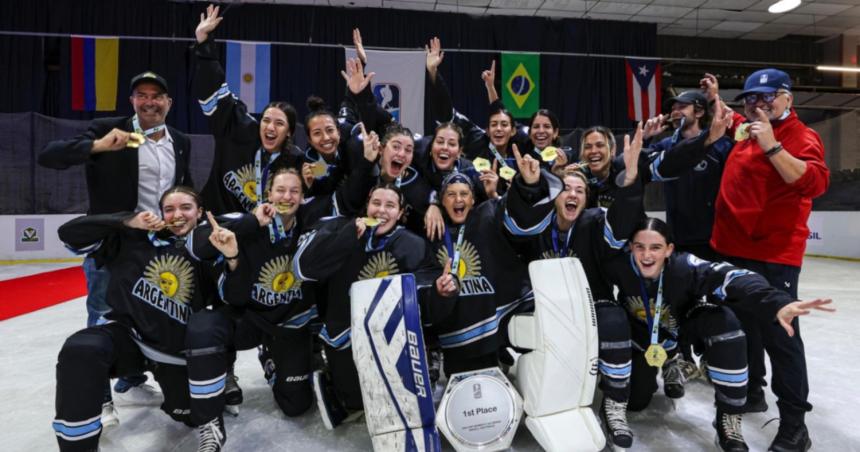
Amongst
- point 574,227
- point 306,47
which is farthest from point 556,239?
point 306,47

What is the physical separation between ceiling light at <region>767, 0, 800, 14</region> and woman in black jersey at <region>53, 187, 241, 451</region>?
10834mm

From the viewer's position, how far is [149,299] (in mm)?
2025

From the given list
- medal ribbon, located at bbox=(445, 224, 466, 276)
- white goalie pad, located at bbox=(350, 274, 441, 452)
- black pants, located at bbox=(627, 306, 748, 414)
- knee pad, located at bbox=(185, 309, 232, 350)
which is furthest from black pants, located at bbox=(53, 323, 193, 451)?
black pants, located at bbox=(627, 306, 748, 414)

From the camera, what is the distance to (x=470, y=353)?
7.35 ft

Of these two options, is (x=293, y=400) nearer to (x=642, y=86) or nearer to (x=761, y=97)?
(x=761, y=97)

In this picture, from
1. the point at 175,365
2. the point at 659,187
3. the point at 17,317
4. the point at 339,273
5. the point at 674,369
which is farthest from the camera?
the point at 659,187

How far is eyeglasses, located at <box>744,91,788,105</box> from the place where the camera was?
214 cm

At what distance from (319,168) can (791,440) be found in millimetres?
2586

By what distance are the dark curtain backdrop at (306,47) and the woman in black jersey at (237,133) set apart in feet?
21.8

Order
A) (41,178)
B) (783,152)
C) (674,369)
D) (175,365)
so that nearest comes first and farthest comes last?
1. (783,152)
2. (175,365)
3. (674,369)
4. (41,178)

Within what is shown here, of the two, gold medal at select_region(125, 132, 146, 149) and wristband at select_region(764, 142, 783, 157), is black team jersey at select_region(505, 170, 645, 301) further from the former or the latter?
gold medal at select_region(125, 132, 146, 149)

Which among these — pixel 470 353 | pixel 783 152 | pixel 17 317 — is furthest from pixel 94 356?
pixel 17 317

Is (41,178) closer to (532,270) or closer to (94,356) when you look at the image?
(94,356)

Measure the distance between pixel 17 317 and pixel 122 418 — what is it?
8.99ft
